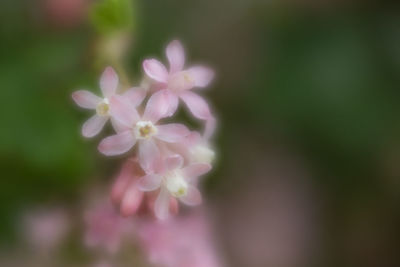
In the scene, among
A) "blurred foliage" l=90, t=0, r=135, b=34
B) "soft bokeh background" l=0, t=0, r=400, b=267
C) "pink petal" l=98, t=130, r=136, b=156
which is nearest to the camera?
"pink petal" l=98, t=130, r=136, b=156

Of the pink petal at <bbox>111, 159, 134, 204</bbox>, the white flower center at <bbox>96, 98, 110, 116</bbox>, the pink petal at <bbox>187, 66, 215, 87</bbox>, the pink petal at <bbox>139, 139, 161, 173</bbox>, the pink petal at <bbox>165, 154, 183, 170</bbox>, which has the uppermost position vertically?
the pink petal at <bbox>187, 66, 215, 87</bbox>

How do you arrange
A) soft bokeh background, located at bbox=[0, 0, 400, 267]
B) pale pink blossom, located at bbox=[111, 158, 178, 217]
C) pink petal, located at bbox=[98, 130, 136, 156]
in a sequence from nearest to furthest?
pink petal, located at bbox=[98, 130, 136, 156]
pale pink blossom, located at bbox=[111, 158, 178, 217]
soft bokeh background, located at bbox=[0, 0, 400, 267]

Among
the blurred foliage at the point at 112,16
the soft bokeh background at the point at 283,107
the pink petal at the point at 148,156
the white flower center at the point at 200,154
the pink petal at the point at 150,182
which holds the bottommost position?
the pink petal at the point at 150,182

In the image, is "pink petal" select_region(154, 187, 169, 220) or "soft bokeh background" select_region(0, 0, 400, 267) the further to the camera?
"soft bokeh background" select_region(0, 0, 400, 267)

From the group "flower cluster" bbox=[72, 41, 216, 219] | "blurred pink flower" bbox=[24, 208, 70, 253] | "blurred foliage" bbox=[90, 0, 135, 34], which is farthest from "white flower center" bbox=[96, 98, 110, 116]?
"blurred pink flower" bbox=[24, 208, 70, 253]

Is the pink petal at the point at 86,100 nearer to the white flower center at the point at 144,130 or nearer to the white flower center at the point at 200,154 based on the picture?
the white flower center at the point at 144,130

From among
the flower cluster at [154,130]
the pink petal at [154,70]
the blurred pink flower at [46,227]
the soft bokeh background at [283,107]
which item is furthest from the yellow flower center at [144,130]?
the soft bokeh background at [283,107]

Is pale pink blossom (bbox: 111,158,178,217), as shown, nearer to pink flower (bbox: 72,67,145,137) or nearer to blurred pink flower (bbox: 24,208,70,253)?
pink flower (bbox: 72,67,145,137)
